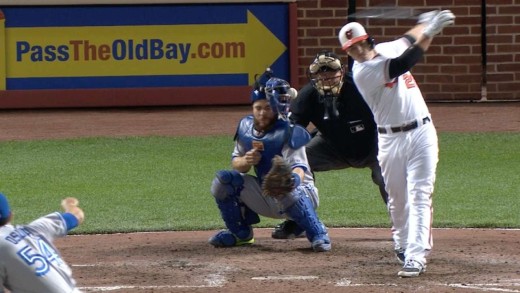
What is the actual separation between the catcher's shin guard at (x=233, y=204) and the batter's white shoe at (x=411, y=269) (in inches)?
59.6

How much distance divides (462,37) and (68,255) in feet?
37.2

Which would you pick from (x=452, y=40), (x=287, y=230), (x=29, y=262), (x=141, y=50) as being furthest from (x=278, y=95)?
(x=452, y=40)

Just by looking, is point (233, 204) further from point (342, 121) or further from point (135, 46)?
point (135, 46)

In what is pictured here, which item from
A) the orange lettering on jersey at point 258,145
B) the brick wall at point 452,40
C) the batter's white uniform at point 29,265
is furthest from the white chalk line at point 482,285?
the brick wall at point 452,40

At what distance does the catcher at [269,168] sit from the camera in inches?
336

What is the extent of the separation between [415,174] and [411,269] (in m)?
0.61

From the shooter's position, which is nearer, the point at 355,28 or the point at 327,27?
the point at 355,28

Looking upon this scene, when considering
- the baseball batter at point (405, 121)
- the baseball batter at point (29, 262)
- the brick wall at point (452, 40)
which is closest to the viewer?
the baseball batter at point (29, 262)

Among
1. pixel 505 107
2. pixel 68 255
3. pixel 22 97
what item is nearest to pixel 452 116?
pixel 505 107

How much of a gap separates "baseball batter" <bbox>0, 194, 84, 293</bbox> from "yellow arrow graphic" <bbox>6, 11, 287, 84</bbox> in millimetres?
12861

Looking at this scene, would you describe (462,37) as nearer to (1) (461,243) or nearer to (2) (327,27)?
(2) (327,27)

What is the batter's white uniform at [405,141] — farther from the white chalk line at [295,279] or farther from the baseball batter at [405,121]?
the white chalk line at [295,279]

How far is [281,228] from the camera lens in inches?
374

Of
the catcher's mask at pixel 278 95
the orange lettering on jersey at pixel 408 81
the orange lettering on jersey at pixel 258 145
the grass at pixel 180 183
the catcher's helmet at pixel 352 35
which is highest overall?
the catcher's helmet at pixel 352 35
